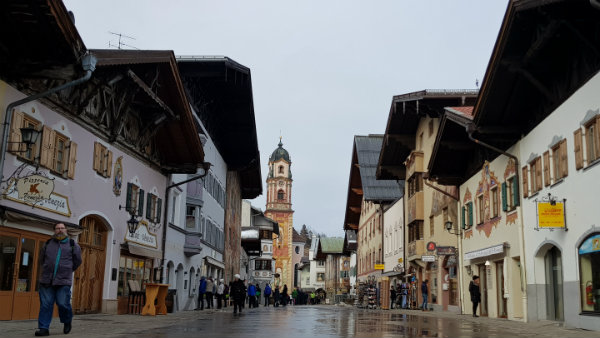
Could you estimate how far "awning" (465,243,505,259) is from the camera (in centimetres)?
2289

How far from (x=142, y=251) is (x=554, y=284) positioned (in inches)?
528

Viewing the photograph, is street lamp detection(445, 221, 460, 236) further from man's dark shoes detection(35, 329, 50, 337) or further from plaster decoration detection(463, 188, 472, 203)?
man's dark shoes detection(35, 329, 50, 337)

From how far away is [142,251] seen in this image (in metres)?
23.7

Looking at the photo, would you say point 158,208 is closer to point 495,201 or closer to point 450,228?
point 450,228

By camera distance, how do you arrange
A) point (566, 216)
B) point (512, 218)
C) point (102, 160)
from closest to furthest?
1. point (566, 216)
2. point (102, 160)
3. point (512, 218)

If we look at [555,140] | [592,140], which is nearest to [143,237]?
[555,140]

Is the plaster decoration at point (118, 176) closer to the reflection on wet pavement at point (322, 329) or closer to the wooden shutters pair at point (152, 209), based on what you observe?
the wooden shutters pair at point (152, 209)

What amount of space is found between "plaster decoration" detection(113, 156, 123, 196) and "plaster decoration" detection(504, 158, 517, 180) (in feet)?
41.5

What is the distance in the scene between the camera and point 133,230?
22.5 m

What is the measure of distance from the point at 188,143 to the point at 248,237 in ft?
133

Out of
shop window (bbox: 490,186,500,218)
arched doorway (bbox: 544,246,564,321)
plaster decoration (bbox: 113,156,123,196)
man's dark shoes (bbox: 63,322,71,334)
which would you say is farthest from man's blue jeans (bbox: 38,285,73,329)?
shop window (bbox: 490,186,500,218)

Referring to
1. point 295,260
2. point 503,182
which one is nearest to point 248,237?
point 503,182

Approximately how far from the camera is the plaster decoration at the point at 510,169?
22031mm

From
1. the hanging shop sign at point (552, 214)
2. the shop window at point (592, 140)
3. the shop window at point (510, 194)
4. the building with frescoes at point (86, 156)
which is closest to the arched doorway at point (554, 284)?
the hanging shop sign at point (552, 214)
